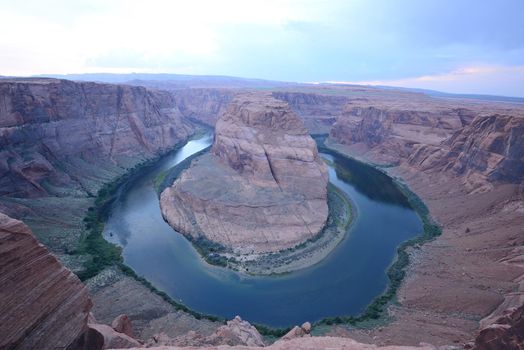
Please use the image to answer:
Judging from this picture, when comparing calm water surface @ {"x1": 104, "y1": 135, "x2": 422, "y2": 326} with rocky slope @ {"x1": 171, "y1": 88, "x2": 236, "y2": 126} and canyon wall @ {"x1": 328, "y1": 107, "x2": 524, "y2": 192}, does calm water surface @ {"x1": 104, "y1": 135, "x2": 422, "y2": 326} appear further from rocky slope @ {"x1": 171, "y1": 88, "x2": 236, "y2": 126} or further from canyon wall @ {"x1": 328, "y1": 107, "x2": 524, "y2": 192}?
rocky slope @ {"x1": 171, "y1": 88, "x2": 236, "y2": 126}

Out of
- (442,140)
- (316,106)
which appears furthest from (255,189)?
(316,106)

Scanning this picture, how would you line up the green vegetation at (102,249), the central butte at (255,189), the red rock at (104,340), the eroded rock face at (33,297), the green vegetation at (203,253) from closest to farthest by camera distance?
the eroded rock face at (33,297), the red rock at (104,340), the green vegetation at (203,253), the green vegetation at (102,249), the central butte at (255,189)

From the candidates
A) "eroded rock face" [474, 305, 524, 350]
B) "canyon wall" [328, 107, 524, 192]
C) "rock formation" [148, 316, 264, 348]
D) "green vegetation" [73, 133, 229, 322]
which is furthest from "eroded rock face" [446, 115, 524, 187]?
"rock formation" [148, 316, 264, 348]

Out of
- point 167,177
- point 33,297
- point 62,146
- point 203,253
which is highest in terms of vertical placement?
point 33,297

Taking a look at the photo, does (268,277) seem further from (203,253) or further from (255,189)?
(255,189)

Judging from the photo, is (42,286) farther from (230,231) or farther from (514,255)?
(514,255)

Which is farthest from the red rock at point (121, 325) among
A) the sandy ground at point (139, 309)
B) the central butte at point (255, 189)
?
the central butte at point (255, 189)

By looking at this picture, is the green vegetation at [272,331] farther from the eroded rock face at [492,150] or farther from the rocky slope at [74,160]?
the eroded rock face at [492,150]

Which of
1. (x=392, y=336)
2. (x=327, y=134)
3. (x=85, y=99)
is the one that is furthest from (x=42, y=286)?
(x=327, y=134)
